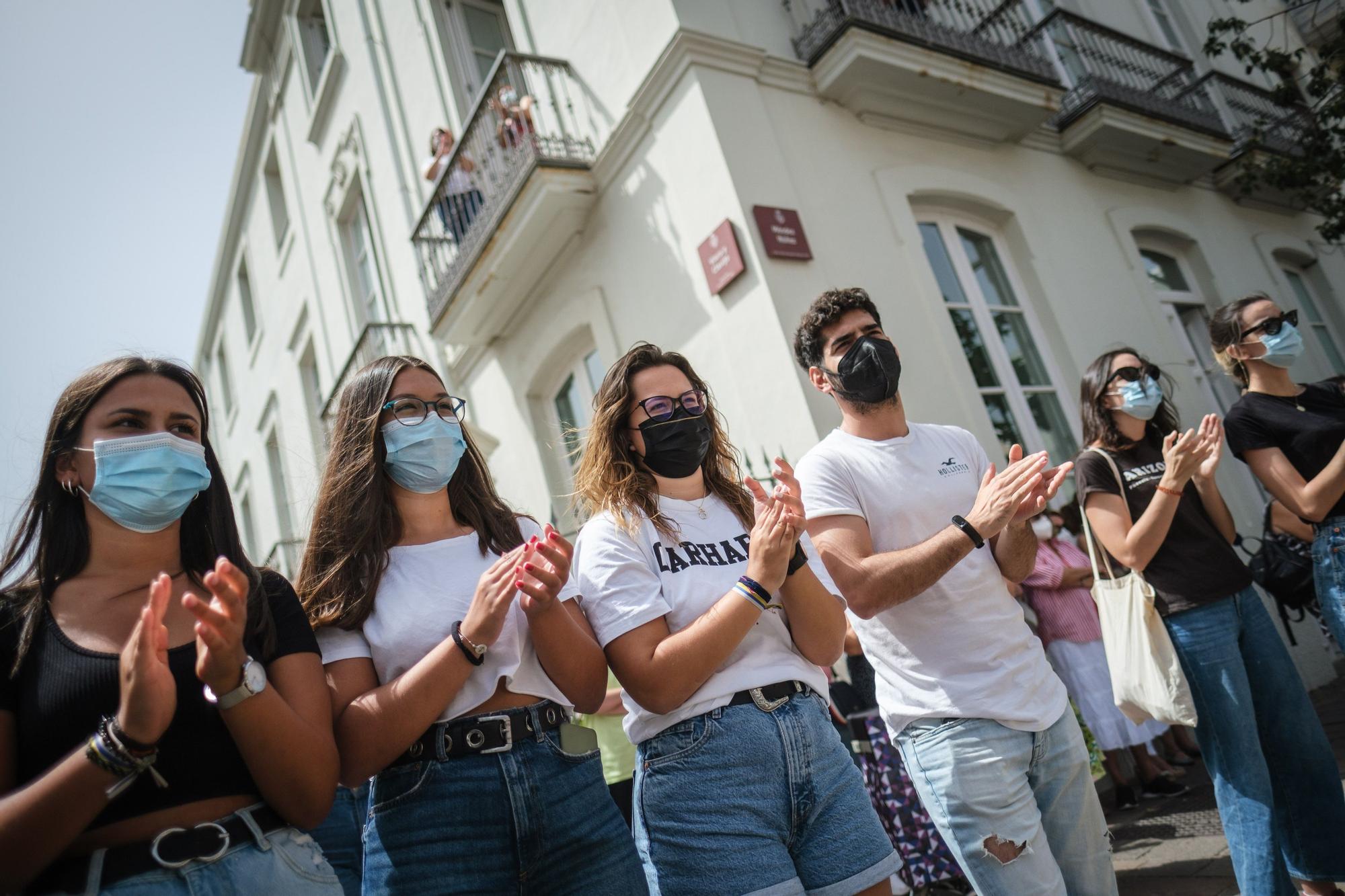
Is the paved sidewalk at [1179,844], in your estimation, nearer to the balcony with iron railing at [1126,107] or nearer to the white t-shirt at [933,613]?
the white t-shirt at [933,613]

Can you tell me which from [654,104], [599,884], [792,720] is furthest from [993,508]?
[654,104]

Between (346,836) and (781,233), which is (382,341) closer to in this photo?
(781,233)

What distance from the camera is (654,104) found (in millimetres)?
5707

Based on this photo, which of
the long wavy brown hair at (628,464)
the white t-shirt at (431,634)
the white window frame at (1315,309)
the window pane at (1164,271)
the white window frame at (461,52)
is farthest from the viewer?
the white window frame at (1315,309)

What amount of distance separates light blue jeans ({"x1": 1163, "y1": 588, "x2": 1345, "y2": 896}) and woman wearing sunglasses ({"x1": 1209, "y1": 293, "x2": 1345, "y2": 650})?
1.41 ft

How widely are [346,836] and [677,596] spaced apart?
166 cm

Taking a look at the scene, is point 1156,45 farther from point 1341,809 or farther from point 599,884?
point 599,884

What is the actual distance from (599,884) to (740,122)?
15.9 ft

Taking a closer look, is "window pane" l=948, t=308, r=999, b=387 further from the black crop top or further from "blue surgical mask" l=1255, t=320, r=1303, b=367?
the black crop top

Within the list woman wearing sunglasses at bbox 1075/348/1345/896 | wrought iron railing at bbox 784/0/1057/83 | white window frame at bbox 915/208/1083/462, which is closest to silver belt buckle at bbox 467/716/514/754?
woman wearing sunglasses at bbox 1075/348/1345/896

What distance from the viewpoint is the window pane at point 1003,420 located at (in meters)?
5.89

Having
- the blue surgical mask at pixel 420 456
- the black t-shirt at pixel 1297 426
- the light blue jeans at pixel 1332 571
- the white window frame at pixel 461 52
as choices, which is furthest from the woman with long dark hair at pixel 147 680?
the white window frame at pixel 461 52

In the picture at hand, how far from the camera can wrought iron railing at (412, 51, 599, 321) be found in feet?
20.6

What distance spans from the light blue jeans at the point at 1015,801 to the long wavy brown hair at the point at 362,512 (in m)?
1.20
